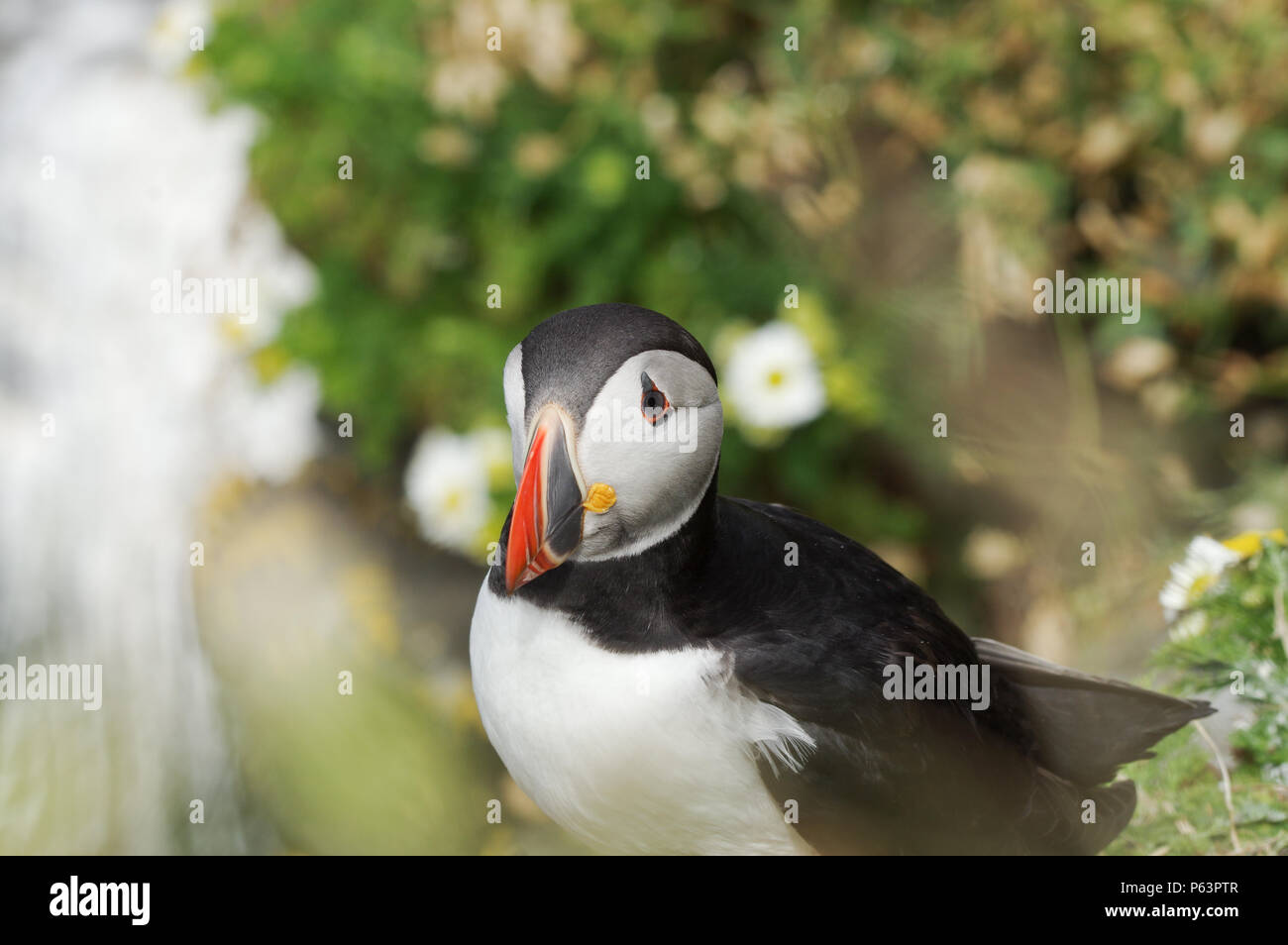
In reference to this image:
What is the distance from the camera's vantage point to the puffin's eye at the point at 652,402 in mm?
1278

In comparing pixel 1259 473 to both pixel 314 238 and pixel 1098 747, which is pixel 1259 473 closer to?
pixel 1098 747

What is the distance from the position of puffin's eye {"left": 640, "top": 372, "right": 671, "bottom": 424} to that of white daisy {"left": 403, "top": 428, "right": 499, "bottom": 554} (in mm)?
1342

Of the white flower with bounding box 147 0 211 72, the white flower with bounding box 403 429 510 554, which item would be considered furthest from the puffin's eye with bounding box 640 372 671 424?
the white flower with bounding box 147 0 211 72

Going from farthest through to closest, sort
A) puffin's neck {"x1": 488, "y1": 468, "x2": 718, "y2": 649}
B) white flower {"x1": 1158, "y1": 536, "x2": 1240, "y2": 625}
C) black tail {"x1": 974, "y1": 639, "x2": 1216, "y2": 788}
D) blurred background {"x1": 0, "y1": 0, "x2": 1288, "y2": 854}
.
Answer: blurred background {"x1": 0, "y1": 0, "x2": 1288, "y2": 854}
white flower {"x1": 1158, "y1": 536, "x2": 1240, "y2": 625}
black tail {"x1": 974, "y1": 639, "x2": 1216, "y2": 788}
puffin's neck {"x1": 488, "y1": 468, "x2": 718, "y2": 649}

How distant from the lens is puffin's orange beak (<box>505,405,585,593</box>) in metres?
1.25

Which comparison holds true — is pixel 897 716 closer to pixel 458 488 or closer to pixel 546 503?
pixel 546 503

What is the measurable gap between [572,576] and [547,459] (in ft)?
0.66

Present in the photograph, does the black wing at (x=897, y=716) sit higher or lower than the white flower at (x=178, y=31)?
lower

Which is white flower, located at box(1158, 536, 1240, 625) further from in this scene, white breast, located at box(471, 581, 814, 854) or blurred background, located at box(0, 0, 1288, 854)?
white breast, located at box(471, 581, 814, 854)

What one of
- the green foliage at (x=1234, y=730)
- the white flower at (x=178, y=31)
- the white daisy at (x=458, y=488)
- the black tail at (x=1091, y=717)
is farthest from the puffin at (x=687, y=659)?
the white flower at (x=178, y=31)

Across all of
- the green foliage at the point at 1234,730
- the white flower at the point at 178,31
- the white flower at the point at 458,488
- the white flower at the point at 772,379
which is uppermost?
the white flower at the point at 178,31

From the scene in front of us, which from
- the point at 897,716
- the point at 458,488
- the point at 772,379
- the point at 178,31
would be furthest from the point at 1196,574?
the point at 178,31

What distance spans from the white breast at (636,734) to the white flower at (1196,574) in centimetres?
96

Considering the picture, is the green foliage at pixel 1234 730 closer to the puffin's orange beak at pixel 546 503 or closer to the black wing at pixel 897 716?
the black wing at pixel 897 716
